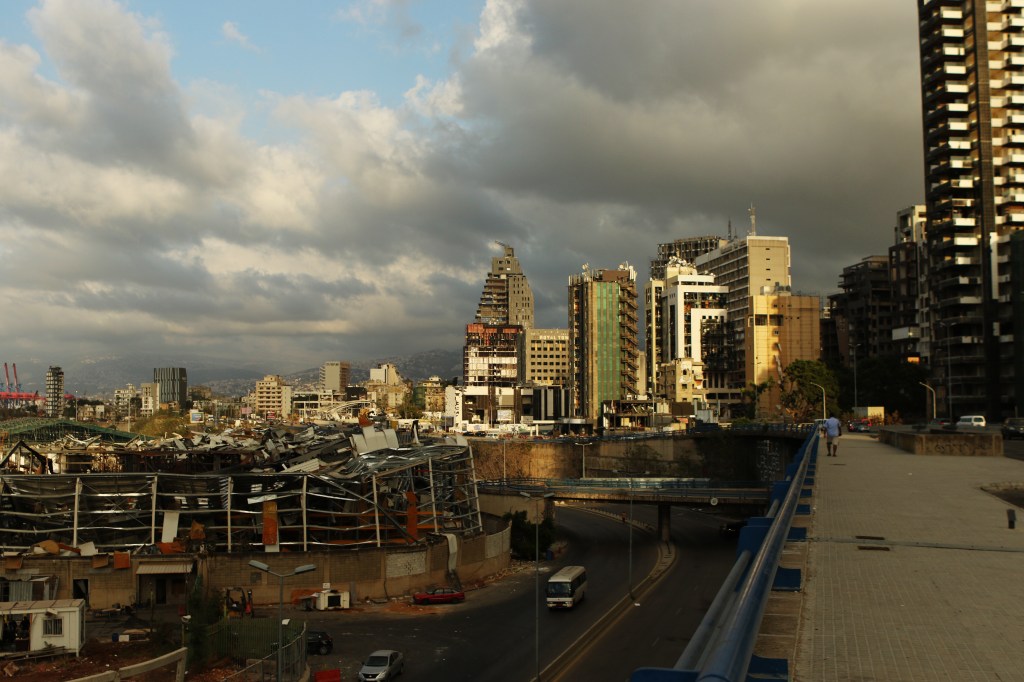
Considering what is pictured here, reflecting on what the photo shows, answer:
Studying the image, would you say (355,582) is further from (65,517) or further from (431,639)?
(65,517)

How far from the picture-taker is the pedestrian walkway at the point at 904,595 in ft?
22.6

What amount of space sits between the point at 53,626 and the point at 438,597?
17791 millimetres

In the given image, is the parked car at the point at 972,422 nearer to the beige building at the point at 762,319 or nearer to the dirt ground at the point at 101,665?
the dirt ground at the point at 101,665

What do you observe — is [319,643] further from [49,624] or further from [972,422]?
[972,422]

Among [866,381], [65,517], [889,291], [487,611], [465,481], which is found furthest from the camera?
[889,291]

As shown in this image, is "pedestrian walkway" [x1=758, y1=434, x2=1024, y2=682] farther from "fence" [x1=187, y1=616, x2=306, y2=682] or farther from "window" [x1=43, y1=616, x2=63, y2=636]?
"window" [x1=43, y1=616, x2=63, y2=636]

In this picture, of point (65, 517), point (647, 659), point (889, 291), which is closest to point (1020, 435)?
point (647, 659)

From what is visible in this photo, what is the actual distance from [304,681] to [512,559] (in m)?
30.1

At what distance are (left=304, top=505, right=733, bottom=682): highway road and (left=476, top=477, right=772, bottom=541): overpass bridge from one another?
9.35 meters

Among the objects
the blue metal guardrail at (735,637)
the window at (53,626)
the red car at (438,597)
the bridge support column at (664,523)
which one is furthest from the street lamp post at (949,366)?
the blue metal guardrail at (735,637)

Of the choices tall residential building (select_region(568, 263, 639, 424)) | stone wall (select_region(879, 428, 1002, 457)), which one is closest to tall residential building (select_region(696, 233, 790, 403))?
tall residential building (select_region(568, 263, 639, 424))

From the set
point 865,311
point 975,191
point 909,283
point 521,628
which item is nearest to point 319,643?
point 521,628

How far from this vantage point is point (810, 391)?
107 meters

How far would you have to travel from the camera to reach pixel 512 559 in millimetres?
56781
